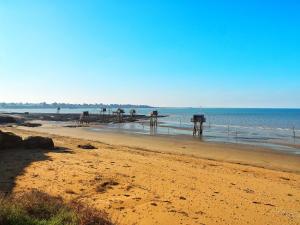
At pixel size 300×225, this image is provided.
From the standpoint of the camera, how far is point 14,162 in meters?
15.7

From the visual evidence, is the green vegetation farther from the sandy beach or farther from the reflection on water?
the reflection on water

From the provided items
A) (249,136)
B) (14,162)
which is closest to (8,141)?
(14,162)

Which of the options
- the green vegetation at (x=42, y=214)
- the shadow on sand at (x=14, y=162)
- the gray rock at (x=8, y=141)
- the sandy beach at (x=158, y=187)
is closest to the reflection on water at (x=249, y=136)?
the sandy beach at (x=158, y=187)

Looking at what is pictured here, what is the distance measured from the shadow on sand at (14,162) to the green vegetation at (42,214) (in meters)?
2.88

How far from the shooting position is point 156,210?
948 cm

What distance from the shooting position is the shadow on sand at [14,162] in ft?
38.3

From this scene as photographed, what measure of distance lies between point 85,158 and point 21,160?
2.90m

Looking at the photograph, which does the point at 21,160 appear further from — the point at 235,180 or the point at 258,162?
the point at 258,162

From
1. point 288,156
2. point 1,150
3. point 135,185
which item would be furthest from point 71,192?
point 288,156

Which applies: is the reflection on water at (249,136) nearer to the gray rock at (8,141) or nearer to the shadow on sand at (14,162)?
the shadow on sand at (14,162)

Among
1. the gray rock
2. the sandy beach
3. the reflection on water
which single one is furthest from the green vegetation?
the reflection on water

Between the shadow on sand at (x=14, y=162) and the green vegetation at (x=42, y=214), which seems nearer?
the green vegetation at (x=42, y=214)

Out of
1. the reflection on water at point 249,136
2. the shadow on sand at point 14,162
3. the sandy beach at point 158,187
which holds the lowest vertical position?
the reflection on water at point 249,136

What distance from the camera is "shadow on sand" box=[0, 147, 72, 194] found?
38.3 feet
